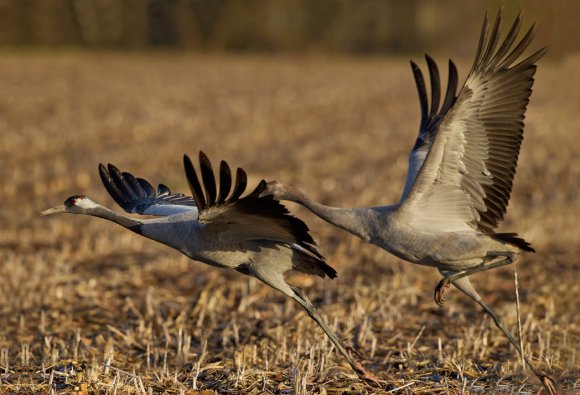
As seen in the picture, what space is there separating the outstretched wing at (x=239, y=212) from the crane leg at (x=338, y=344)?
0.40 meters

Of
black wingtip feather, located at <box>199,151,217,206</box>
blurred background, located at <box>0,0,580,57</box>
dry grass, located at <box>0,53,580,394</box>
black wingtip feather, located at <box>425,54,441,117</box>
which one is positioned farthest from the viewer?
blurred background, located at <box>0,0,580,57</box>

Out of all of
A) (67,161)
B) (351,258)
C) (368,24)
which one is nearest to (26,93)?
(67,161)

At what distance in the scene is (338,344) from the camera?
17.4 ft

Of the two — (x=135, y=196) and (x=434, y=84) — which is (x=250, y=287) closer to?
(x=135, y=196)

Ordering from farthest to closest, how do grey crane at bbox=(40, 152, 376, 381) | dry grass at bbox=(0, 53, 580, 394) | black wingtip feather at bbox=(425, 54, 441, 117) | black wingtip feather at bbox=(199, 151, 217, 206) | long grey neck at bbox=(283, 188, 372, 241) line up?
black wingtip feather at bbox=(425, 54, 441, 117) < dry grass at bbox=(0, 53, 580, 394) < long grey neck at bbox=(283, 188, 372, 241) < grey crane at bbox=(40, 152, 376, 381) < black wingtip feather at bbox=(199, 151, 217, 206)

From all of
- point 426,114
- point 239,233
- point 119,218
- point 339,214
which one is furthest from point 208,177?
point 426,114

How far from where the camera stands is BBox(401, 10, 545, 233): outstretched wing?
17.6 feet

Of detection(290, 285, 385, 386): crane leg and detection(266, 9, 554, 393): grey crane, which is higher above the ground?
detection(266, 9, 554, 393): grey crane

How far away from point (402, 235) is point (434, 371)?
32.4 inches

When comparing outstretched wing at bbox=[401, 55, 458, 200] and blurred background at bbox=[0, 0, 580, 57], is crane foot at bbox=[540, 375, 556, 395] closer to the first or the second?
outstretched wing at bbox=[401, 55, 458, 200]

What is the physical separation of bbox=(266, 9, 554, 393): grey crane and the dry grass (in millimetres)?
686

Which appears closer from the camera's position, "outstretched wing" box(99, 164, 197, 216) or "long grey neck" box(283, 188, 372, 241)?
"long grey neck" box(283, 188, 372, 241)

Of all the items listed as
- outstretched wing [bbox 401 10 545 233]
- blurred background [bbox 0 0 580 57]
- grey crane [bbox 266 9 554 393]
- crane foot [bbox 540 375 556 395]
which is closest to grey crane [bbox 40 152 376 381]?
grey crane [bbox 266 9 554 393]

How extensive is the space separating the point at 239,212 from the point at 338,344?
3.38 feet
